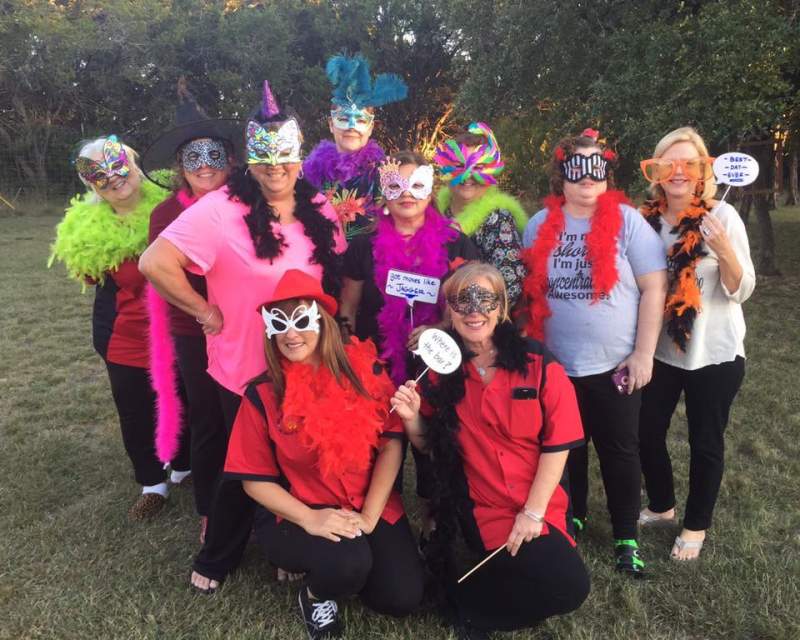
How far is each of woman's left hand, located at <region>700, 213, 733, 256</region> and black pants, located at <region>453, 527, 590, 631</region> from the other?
4.13 feet

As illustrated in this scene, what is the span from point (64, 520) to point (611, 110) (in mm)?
6658

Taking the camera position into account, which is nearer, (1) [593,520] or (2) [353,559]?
(2) [353,559]

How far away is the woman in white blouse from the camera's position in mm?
2451

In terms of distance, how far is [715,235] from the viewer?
2.36 m

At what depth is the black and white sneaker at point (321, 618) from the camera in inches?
90.1

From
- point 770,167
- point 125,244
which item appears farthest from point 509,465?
point 770,167

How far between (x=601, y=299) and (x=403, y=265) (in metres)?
0.81

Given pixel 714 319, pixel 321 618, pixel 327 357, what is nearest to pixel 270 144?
pixel 327 357

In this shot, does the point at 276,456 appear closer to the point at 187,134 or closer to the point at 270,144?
the point at 270,144

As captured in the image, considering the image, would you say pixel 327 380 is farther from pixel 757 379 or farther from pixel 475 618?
pixel 757 379

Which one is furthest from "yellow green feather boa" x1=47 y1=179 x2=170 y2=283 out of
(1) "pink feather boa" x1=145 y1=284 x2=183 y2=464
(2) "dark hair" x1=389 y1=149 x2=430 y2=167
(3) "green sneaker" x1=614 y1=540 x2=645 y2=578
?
(3) "green sneaker" x1=614 y1=540 x2=645 y2=578

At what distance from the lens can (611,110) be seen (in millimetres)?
7043

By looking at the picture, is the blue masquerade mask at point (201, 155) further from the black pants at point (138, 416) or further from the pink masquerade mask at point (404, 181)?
the black pants at point (138, 416)

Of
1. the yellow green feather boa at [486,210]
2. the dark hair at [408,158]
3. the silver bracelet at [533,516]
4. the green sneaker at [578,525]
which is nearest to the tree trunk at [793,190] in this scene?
the yellow green feather boa at [486,210]
